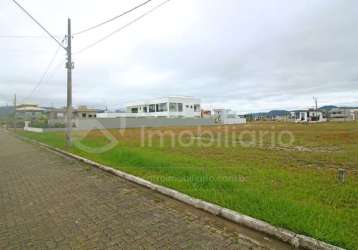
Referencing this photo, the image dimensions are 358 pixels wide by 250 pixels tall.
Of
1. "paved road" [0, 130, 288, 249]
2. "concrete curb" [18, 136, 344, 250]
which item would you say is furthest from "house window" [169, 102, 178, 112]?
"concrete curb" [18, 136, 344, 250]

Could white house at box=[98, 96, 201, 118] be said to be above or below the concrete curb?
above

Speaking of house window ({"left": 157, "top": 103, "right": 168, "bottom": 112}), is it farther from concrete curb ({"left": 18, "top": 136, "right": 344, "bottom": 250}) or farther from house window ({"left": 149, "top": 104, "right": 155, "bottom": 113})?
concrete curb ({"left": 18, "top": 136, "right": 344, "bottom": 250})

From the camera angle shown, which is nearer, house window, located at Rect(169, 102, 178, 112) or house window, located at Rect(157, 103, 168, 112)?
house window, located at Rect(169, 102, 178, 112)

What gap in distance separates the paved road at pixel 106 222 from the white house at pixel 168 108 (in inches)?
2080

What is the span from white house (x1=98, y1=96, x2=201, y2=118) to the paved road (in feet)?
173

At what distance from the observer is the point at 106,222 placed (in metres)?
4.33

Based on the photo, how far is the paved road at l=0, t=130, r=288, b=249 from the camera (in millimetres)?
3584

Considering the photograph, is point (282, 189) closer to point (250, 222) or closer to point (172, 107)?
point (250, 222)

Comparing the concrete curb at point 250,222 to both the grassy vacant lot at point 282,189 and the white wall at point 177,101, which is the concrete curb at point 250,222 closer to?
the grassy vacant lot at point 282,189

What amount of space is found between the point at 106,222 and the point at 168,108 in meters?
54.9

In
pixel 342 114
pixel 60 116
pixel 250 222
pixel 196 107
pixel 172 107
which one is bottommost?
pixel 250 222

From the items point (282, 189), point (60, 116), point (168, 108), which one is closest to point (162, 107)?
point (168, 108)

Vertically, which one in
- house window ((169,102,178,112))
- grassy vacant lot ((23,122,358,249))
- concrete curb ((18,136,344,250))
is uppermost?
house window ((169,102,178,112))

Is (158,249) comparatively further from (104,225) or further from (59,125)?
(59,125)
